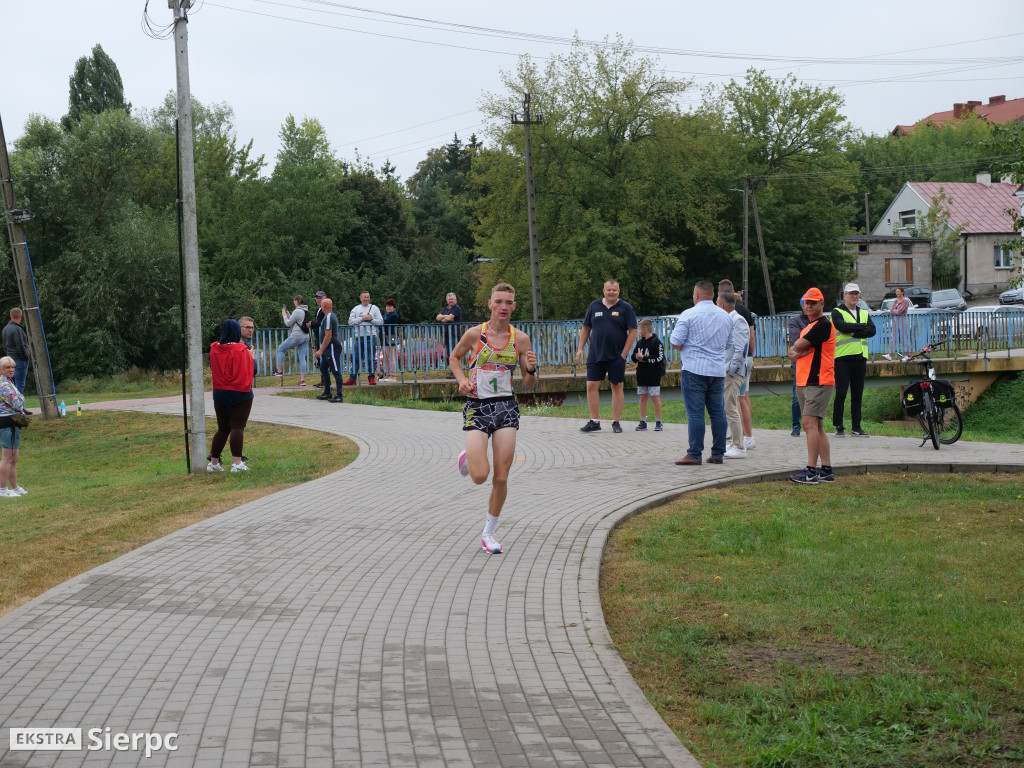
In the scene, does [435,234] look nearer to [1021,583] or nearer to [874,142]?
[874,142]

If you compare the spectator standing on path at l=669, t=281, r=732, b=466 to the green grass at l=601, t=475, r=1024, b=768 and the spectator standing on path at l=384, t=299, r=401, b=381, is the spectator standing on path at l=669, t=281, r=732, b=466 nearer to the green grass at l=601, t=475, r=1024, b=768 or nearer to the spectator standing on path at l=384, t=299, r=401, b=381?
the green grass at l=601, t=475, r=1024, b=768

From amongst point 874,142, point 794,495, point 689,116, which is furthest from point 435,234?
point 794,495

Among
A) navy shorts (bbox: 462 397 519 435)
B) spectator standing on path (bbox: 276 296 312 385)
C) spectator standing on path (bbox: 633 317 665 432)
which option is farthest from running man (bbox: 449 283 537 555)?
spectator standing on path (bbox: 276 296 312 385)

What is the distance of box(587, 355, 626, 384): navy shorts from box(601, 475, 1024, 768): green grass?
16.2ft

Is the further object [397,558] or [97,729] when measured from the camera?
[397,558]

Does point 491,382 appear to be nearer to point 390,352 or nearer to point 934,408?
point 934,408

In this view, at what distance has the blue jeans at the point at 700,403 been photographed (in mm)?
11156

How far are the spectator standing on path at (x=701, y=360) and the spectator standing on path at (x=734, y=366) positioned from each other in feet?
2.01

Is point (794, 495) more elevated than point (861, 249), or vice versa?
point (861, 249)

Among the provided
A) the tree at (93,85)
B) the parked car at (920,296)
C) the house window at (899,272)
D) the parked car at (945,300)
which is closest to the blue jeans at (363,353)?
Answer: the tree at (93,85)

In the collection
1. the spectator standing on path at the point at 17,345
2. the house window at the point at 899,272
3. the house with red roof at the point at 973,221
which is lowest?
the spectator standing on path at the point at 17,345

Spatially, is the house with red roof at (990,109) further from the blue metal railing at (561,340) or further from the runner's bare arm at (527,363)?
the runner's bare arm at (527,363)

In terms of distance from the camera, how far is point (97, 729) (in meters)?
4.08

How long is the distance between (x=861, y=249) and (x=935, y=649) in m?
73.6
